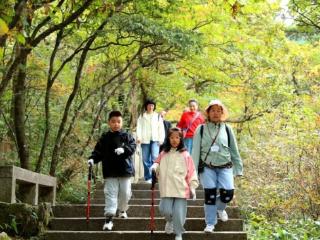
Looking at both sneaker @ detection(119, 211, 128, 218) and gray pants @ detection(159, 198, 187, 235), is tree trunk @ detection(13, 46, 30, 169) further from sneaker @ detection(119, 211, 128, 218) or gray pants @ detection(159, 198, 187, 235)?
gray pants @ detection(159, 198, 187, 235)

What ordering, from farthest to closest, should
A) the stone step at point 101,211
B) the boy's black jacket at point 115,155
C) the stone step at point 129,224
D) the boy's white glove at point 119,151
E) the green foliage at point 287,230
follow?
the stone step at point 101,211 < the green foliage at point 287,230 < the stone step at point 129,224 < the boy's black jacket at point 115,155 < the boy's white glove at point 119,151

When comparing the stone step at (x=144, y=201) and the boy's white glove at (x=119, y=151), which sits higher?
the boy's white glove at (x=119, y=151)

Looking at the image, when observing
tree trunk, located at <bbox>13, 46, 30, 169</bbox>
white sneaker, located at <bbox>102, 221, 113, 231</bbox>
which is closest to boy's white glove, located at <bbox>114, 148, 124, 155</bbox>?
white sneaker, located at <bbox>102, 221, 113, 231</bbox>

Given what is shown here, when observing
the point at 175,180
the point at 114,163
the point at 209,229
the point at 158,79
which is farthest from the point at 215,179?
the point at 158,79

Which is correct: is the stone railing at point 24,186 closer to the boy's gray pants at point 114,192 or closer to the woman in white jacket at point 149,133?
the boy's gray pants at point 114,192

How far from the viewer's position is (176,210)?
24.8 ft

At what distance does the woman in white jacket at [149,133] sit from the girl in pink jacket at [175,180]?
154 inches

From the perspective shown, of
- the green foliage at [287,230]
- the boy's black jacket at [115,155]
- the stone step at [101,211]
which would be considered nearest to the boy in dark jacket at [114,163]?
the boy's black jacket at [115,155]

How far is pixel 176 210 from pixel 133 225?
133cm

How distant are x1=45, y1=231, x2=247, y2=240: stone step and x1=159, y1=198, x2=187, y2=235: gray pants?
1.10 ft

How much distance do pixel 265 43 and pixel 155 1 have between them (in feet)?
20.5

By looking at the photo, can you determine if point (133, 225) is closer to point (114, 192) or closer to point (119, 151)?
point (114, 192)

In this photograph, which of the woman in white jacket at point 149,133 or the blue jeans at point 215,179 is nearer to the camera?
the blue jeans at point 215,179

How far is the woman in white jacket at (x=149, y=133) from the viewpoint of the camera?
1182cm
